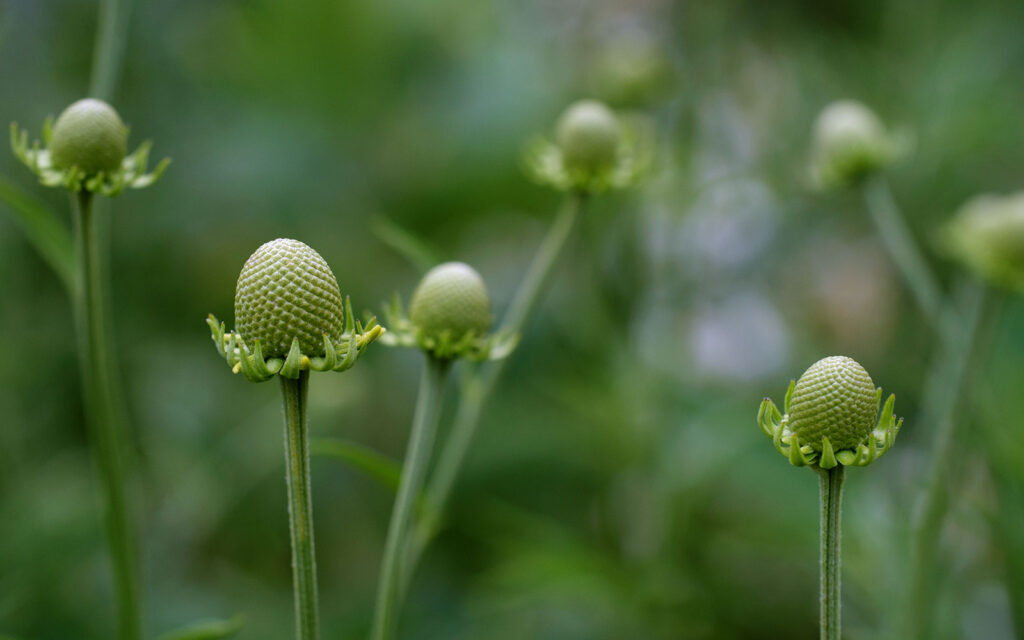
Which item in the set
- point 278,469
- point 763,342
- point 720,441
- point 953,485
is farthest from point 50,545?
point 763,342

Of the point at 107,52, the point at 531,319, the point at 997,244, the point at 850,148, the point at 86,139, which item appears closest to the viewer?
the point at 86,139

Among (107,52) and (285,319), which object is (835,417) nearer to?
(285,319)

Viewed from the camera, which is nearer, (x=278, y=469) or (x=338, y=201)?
(x=278, y=469)

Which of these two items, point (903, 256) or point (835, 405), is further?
point (903, 256)

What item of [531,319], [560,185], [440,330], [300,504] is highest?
[531,319]

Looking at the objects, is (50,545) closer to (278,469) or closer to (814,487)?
(278,469)

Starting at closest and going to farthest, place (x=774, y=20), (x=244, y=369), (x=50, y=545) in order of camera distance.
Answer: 1. (x=244, y=369)
2. (x=50, y=545)
3. (x=774, y=20)

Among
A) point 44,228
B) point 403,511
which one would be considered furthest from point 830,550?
point 44,228
